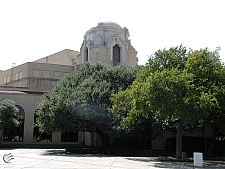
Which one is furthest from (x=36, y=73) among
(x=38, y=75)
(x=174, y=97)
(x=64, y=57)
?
(x=174, y=97)

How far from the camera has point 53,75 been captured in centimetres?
4791

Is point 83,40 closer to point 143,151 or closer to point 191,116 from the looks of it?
point 143,151

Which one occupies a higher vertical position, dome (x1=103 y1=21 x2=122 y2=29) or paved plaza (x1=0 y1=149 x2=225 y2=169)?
dome (x1=103 y1=21 x2=122 y2=29)

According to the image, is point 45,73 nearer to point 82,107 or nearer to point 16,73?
point 16,73

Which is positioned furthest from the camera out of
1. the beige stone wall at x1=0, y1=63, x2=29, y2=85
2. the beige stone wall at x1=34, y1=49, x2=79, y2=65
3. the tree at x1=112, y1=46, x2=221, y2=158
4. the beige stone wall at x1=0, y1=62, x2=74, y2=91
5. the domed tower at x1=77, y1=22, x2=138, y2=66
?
the beige stone wall at x1=34, y1=49, x2=79, y2=65

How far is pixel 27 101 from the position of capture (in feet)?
122

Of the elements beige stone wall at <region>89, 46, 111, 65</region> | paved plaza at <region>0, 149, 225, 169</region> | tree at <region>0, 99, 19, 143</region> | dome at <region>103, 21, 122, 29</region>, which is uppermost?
dome at <region>103, 21, 122, 29</region>

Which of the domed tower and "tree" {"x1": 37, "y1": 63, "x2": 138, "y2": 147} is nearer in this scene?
"tree" {"x1": 37, "y1": 63, "x2": 138, "y2": 147}

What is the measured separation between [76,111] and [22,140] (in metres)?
14.7

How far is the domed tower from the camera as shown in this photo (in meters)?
49.5

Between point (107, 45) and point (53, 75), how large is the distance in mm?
9851

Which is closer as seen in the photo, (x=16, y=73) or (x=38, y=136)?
(x=38, y=136)

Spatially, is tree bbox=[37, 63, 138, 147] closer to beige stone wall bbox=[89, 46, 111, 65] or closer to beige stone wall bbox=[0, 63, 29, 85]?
beige stone wall bbox=[0, 63, 29, 85]

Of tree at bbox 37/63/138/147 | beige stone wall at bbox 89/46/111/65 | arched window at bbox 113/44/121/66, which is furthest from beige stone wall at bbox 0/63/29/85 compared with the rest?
tree at bbox 37/63/138/147
